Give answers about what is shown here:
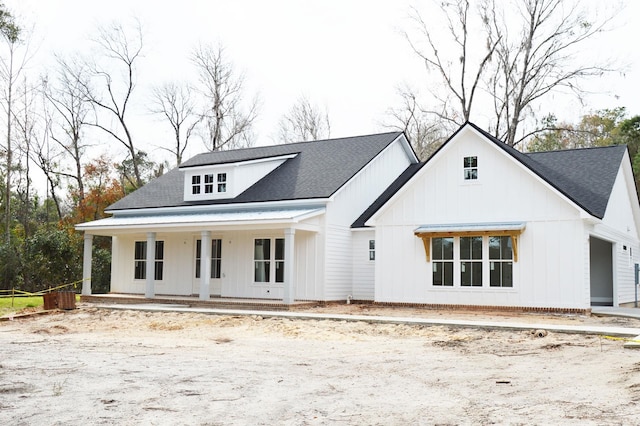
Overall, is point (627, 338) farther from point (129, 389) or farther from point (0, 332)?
point (0, 332)

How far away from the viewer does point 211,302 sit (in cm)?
2072

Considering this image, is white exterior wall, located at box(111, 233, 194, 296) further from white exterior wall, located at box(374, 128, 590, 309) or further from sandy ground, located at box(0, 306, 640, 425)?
sandy ground, located at box(0, 306, 640, 425)

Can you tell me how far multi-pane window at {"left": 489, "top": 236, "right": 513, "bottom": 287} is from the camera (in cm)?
1839

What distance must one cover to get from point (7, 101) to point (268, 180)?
19450 mm

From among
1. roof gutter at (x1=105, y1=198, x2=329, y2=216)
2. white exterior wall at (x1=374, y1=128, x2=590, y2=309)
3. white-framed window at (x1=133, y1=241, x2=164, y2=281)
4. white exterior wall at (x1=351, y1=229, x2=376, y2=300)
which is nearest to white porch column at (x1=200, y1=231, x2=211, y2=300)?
roof gutter at (x1=105, y1=198, x2=329, y2=216)

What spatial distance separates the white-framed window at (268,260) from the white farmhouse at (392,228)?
38 millimetres

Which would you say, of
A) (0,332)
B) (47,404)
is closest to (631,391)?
(47,404)

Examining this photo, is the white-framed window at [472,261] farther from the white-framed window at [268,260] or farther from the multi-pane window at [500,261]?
the white-framed window at [268,260]

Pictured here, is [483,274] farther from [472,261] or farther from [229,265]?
[229,265]

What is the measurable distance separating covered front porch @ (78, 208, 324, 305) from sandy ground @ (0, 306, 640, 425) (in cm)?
531

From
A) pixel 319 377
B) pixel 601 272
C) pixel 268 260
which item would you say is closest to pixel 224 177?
pixel 268 260

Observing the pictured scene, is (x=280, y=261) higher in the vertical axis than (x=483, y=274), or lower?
higher

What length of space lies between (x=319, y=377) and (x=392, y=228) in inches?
445

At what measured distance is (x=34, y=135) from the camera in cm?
4038
